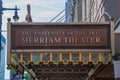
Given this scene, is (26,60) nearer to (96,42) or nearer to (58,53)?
(58,53)

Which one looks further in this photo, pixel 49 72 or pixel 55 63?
pixel 49 72

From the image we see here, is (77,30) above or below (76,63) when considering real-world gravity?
above

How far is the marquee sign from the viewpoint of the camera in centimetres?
1452

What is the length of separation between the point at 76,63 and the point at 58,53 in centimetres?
66

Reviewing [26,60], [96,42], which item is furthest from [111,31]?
[26,60]

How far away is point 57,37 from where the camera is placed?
1456 cm

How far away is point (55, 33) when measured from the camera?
14570 mm

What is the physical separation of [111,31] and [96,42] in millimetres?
590

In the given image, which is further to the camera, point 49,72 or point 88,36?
point 49,72

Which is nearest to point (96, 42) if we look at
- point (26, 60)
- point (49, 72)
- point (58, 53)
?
point (58, 53)

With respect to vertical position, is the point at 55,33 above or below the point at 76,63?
above

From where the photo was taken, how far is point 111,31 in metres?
14.5

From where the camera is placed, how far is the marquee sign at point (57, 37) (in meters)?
14.5

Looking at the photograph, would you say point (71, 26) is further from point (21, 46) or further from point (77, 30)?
point (21, 46)
